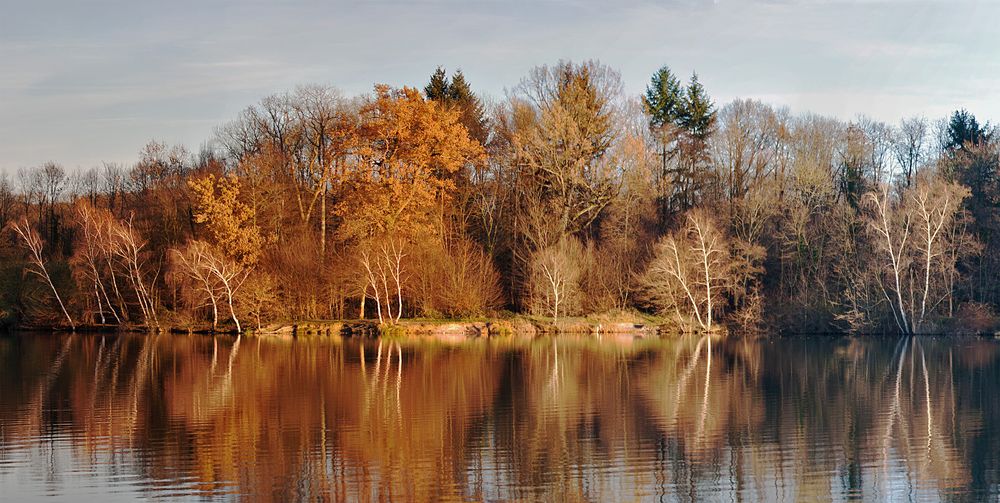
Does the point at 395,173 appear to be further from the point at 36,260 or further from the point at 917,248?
the point at 917,248

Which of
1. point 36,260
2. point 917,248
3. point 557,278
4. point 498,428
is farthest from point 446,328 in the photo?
point 498,428

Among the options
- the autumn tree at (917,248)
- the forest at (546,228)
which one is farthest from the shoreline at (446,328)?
the autumn tree at (917,248)

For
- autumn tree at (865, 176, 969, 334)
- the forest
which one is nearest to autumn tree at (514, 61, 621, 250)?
the forest

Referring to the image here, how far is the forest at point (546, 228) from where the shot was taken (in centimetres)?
5200

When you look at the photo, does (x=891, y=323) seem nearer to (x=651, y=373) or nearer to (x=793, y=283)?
(x=793, y=283)

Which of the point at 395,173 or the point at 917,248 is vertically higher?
the point at 395,173

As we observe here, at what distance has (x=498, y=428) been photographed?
19969 mm

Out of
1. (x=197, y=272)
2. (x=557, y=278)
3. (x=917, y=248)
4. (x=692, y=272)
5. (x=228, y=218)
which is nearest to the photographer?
(x=917, y=248)

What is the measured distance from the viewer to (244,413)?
21.9m

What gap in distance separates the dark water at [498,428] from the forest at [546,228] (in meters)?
16.0

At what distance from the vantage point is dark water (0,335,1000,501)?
1490 cm

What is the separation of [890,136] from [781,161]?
11.0m

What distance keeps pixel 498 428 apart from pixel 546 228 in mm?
35861

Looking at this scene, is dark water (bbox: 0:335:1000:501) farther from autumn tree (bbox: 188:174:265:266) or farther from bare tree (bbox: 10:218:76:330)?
bare tree (bbox: 10:218:76:330)
